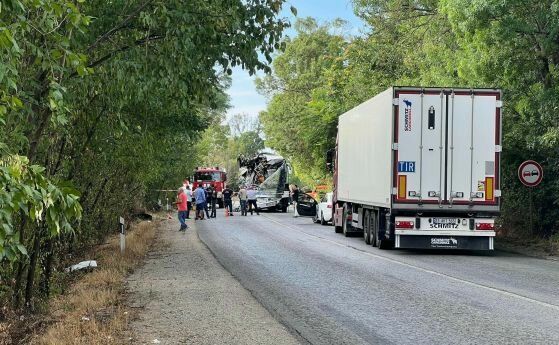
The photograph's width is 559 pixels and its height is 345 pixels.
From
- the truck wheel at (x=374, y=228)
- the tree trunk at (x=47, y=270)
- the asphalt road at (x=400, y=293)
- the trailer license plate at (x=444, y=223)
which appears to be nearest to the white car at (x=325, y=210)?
the truck wheel at (x=374, y=228)

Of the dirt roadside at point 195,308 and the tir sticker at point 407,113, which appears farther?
the tir sticker at point 407,113

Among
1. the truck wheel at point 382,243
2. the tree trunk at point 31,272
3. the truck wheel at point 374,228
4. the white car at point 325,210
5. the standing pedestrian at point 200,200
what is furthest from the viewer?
the standing pedestrian at point 200,200

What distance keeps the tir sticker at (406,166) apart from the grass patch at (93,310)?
6.40 metres

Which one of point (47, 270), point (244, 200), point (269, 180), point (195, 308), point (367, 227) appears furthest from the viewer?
point (269, 180)

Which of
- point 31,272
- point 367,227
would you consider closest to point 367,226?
point 367,227

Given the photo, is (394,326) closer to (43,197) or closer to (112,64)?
(112,64)

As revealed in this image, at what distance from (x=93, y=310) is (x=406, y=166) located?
9.42 meters

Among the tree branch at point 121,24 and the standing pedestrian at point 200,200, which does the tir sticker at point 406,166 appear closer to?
the tree branch at point 121,24

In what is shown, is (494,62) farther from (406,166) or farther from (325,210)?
(325,210)

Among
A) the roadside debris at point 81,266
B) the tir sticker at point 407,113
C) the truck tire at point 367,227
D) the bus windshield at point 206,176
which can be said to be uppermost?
the tir sticker at point 407,113

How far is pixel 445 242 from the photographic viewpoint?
654 inches

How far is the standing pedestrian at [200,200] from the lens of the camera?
104 ft

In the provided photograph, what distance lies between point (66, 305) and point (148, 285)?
2007 millimetres

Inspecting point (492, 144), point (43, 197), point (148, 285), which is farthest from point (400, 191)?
point (43, 197)
